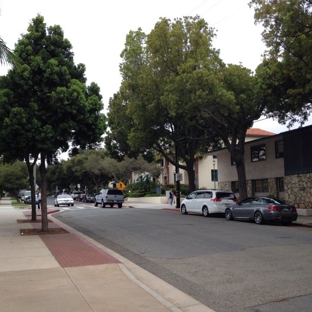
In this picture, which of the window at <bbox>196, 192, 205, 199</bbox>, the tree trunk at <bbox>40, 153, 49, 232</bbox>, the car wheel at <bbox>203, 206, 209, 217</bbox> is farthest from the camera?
the window at <bbox>196, 192, 205, 199</bbox>

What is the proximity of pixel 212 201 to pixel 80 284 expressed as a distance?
17637 millimetres

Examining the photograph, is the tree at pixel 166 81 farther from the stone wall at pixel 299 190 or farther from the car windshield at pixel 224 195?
the stone wall at pixel 299 190

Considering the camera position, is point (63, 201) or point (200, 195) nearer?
point (200, 195)

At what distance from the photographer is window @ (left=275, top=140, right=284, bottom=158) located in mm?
28047

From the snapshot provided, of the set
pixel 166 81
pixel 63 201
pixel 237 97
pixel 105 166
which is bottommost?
pixel 63 201

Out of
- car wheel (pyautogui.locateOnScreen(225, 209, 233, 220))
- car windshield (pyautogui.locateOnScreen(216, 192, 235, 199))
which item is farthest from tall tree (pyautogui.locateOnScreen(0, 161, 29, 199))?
car wheel (pyautogui.locateOnScreen(225, 209, 233, 220))

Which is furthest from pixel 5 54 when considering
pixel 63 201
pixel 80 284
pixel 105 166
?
pixel 105 166

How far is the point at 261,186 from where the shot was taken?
101 feet

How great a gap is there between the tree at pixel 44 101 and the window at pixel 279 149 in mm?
15085

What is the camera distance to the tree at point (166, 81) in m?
22.4

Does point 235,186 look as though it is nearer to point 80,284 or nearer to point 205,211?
point 205,211

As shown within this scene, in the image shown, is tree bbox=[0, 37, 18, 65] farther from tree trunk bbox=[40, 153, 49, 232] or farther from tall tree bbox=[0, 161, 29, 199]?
tall tree bbox=[0, 161, 29, 199]

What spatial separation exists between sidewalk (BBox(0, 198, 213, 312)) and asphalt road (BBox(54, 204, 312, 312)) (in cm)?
47

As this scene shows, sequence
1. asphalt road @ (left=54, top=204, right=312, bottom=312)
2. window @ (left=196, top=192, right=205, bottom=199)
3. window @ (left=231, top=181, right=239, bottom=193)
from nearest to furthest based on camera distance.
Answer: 1. asphalt road @ (left=54, top=204, right=312, bottom=312)
2. window @ (left=196, top=192, right=205, bottom=199)
3. window @ (left=231, top=181, right=239, bottom=193)
